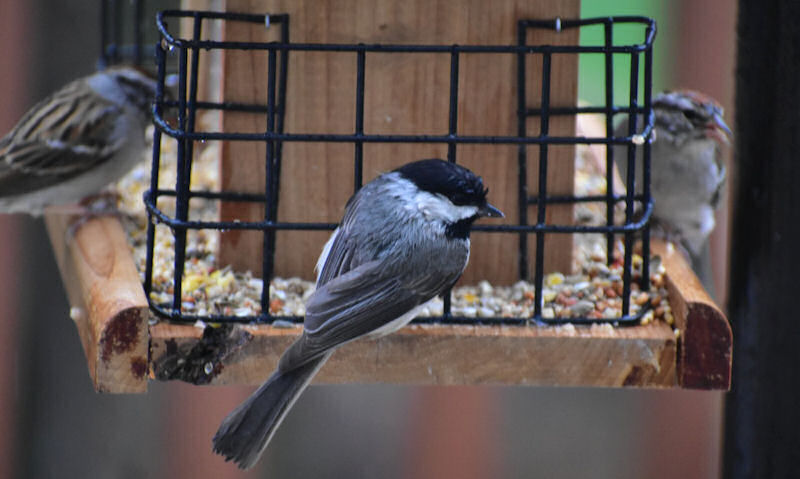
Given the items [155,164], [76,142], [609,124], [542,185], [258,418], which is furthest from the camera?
[76,142]

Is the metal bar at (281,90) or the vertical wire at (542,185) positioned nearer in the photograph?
the vertical wire at (542,185)

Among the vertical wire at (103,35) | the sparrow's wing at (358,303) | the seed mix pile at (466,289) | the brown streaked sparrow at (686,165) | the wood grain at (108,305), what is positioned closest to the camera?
the sparrow's wing at (358,303)

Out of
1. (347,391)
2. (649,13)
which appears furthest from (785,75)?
(649,13)

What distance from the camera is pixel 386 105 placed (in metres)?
3.65

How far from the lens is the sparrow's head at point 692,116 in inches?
180

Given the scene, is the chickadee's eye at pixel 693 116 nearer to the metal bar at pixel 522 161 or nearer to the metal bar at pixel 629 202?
the metal bar at pixel 522 161

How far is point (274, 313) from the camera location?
334 centimetres

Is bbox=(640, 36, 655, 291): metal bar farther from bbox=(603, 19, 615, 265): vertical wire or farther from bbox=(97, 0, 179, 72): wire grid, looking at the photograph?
bbox=(97, 0, 179, 72): wire grid

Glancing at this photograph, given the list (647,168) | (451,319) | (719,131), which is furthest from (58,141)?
(719,131)

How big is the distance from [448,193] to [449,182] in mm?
34

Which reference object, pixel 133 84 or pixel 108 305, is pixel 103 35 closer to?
pixel 133 84

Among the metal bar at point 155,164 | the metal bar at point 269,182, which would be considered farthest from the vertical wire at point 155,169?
the metal bar at point 269,182

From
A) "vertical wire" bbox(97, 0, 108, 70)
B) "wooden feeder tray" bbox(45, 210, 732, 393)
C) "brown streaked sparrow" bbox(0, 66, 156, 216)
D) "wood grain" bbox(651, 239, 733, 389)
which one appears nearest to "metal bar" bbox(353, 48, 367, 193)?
"wooden feeder tray" bbox(45, 210, 732, 393)

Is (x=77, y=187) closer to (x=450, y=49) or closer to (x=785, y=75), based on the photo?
(x=450, y=49)
